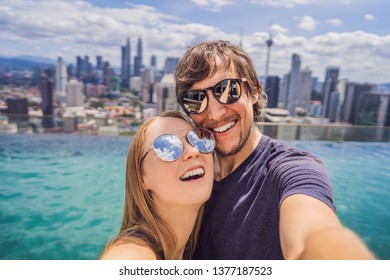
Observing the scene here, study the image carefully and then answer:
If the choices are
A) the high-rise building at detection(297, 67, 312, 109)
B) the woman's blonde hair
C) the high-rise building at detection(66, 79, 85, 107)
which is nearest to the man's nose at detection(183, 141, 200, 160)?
the woman's blonde hair

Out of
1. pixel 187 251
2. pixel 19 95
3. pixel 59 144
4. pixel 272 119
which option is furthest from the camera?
pixel 19 95

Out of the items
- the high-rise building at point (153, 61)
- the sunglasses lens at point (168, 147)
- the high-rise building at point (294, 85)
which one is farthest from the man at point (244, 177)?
the high-rise building at point (153, 61)

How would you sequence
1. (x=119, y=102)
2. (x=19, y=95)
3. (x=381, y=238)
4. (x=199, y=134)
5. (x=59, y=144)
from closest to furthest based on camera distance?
(x=199, y=134)
(x=381, y=238)
(x=59, y=144)
(x=19, y=95)
(x=119, y=102)

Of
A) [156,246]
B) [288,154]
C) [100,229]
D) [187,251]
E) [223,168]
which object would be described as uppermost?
[288,154]

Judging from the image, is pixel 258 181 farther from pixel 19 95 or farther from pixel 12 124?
pixel 19 95

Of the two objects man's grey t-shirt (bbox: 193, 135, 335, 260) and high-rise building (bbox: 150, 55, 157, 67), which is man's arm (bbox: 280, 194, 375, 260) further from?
high-rise building (bbox: 150, 55, 157, 67)

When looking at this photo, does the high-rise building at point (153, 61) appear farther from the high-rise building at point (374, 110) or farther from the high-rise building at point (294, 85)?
the high-rise building at point (374, 110)

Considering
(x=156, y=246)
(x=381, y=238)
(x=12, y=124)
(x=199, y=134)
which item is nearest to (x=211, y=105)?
(x=199, y=134)
